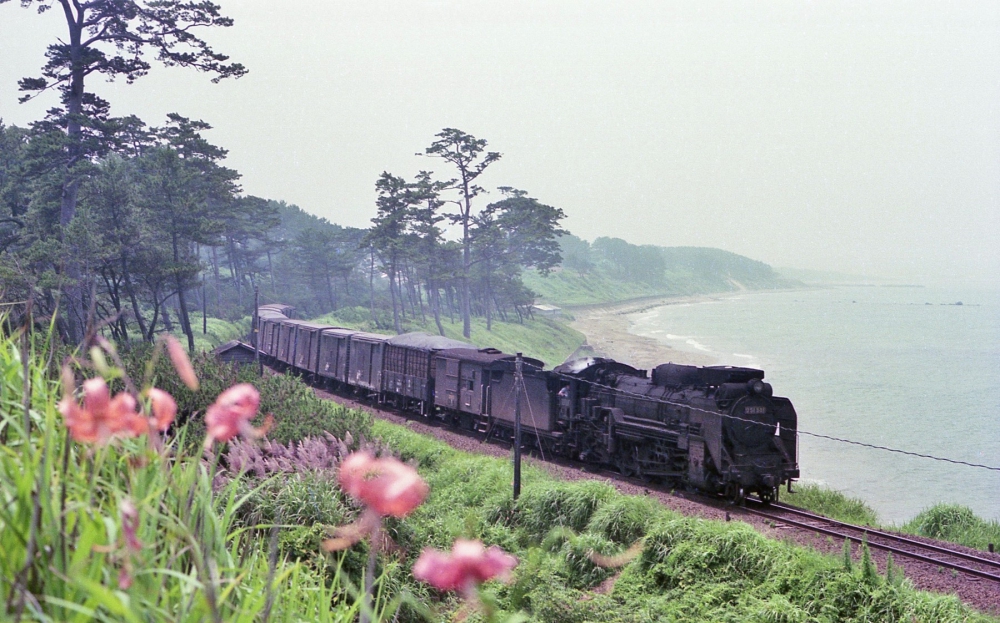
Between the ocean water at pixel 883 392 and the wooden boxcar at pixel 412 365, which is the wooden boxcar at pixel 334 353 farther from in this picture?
the ocean water at pixel 883 392

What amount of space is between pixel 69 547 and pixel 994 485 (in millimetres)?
39801

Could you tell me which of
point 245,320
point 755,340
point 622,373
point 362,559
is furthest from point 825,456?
point 755,340

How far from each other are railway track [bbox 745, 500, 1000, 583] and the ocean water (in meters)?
11.4

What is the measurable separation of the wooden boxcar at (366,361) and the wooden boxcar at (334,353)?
363 mm

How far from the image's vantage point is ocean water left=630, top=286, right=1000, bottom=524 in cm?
3412

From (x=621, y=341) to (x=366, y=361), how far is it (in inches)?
1906

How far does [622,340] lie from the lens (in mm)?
76938

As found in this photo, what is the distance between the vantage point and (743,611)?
1169 centimetres

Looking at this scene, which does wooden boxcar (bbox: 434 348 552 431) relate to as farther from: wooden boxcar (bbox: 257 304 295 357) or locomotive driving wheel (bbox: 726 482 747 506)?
wooden boxcar (bbox: 257 304 295 357)

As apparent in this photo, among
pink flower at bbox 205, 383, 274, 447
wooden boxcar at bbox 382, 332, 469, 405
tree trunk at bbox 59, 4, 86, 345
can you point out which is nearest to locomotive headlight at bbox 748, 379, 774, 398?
wooden boxcar at bbox 382, 332, 469, 405

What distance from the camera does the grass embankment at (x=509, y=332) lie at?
211 feet

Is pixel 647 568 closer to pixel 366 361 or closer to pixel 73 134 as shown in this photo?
pixel 366 361

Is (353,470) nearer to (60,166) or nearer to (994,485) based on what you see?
(60,166)

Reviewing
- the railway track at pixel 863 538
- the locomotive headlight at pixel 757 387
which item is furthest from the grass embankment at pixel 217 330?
→ the locomotive headlight at pixel 757 387
